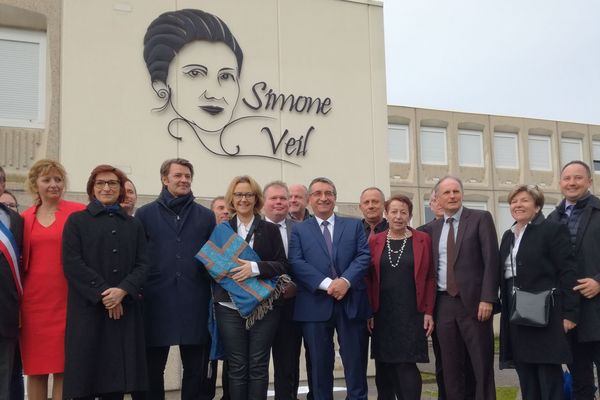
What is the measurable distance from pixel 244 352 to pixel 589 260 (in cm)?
277

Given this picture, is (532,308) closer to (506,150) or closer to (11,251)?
(11,251)

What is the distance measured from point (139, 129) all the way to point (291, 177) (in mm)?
2117

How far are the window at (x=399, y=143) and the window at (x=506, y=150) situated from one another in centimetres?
370

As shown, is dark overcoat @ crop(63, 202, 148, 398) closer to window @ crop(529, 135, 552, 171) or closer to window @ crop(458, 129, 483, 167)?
window @ crop(458, 129, 483, 167)

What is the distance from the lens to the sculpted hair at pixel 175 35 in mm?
8633

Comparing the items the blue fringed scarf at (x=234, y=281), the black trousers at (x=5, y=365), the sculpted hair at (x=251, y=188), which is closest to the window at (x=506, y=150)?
the sculpted hair at (x=251, y=188)

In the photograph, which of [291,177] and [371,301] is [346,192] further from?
[371,301]

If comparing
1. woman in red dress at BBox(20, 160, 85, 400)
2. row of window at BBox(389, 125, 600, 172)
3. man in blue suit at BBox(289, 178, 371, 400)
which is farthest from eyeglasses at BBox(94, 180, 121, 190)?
row of window at BBox(389, 125, 600, 172)

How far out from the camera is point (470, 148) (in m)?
24.6

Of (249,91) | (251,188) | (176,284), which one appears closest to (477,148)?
(249,91)

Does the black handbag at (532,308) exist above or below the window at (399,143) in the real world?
below

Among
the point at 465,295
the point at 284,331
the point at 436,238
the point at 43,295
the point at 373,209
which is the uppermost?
the point at 373,209

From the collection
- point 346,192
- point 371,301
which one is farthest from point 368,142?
point 371,301

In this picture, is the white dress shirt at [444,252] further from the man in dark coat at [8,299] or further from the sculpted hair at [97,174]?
the man in dark coat at [8,299]
